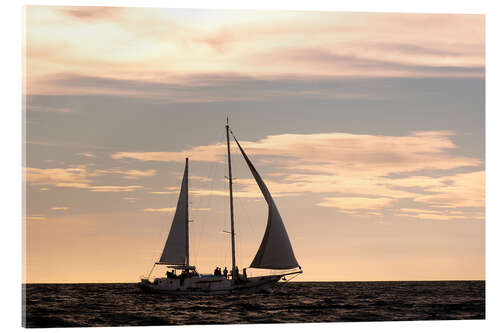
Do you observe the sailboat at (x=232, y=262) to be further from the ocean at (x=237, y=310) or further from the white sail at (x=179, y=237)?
the ocean at (x=237, y=310)

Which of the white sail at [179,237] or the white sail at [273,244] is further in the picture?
the white sail at [273,244]

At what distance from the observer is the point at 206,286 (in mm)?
28000

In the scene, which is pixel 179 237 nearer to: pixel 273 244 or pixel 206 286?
pixel 206 286

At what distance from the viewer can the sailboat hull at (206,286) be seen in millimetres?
27750

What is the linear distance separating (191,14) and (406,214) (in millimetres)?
6657

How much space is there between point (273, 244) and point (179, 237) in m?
3.76

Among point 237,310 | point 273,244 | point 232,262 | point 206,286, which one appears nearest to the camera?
point 237,310

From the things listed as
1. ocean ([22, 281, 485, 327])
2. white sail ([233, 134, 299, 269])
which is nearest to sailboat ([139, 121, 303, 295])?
white sail ([233, 134, 299, 269])

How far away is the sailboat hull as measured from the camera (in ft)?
91.0

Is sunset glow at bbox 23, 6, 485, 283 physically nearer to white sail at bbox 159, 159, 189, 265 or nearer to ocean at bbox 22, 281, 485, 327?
white sail at bbox 159, 159, 189, 265

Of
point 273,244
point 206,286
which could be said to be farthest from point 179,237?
point 273,244

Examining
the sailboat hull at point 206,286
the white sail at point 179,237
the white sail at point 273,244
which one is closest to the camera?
the white sail at point 179,237

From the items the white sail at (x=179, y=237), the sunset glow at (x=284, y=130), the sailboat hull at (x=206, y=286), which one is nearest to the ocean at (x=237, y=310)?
the sunset glow at (x=284, y=130)
